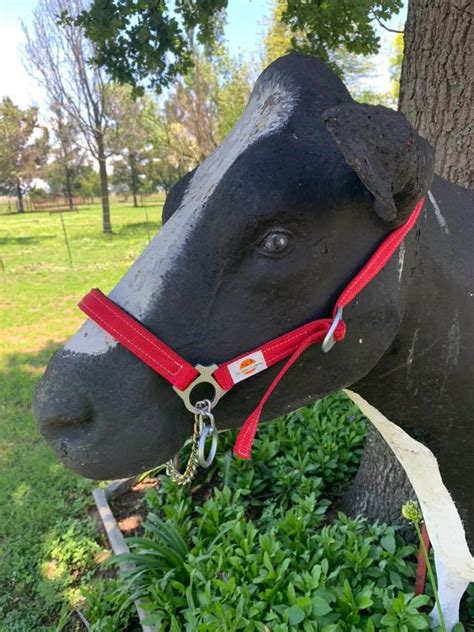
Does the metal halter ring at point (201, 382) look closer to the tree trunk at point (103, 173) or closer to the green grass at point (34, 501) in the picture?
the green grass at point (34, 501)

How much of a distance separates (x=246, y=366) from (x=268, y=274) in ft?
0.74

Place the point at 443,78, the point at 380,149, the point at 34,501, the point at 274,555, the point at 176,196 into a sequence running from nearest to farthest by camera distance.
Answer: the point at 380,149
the point at 176,196
the point at 443,78
the point at 274,555
the point at 34,501

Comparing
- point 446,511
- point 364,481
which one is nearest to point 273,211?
point 446,511

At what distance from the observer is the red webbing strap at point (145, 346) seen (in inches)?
45.8

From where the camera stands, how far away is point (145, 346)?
1163 mm

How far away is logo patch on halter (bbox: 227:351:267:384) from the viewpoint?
1.23 metres

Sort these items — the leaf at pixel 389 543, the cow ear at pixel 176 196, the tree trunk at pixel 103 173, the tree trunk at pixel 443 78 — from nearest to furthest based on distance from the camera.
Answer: the cow ear at pixel 176 196, the tree trunk at pixel 443 78, the leaf at pixel 389 543, the tree trunk at pixel 103 173

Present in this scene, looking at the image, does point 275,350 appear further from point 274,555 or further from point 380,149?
point 274,555

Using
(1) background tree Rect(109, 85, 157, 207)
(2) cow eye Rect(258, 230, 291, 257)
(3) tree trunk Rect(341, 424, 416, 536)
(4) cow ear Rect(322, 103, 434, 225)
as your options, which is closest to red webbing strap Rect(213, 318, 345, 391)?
(2) cow eye Rect(258, 230, 291, 257)

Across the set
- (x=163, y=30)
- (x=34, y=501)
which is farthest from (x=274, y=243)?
(x=34, y=501)

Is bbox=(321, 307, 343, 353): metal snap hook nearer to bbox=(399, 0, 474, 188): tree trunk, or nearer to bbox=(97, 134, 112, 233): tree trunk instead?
bbox=(399, 0, 474, 188): tree trunk

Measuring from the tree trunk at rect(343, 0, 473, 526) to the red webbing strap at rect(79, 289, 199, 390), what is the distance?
6.68 feet

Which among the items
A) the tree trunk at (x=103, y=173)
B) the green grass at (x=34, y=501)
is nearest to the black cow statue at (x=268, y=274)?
the green grass at (x=34, y=501)

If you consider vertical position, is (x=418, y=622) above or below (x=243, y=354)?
below
